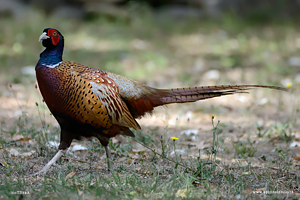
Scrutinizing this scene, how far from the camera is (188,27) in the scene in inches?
412

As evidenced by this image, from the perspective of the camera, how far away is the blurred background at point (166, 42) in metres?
6.30

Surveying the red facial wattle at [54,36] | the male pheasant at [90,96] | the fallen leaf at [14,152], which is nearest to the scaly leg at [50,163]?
the male pheasant at [90,96]

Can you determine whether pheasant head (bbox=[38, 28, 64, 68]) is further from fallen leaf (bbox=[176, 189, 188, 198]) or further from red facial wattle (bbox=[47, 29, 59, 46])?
fallen leaf (bbox=[176, 189, 188, 198])

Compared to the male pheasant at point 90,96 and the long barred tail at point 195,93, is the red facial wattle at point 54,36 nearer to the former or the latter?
the male pheasant at point 90,96

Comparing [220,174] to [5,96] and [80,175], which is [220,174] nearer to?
[80,175]

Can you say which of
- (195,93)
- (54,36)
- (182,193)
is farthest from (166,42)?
(182,193)

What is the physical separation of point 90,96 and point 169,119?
6.71 ft

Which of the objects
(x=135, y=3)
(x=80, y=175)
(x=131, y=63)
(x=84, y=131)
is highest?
(x=135, y=3)

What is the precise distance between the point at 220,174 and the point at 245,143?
3.50 ft

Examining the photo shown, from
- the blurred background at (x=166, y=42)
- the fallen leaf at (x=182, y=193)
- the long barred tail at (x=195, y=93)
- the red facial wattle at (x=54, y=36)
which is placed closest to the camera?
the fallen leaf at (x=182, y=193)

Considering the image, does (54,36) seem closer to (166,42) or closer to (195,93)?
(195,93)

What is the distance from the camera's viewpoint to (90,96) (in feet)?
10.5

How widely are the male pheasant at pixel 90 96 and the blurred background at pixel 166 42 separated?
106 cm

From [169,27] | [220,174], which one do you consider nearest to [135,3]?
[169,27]
